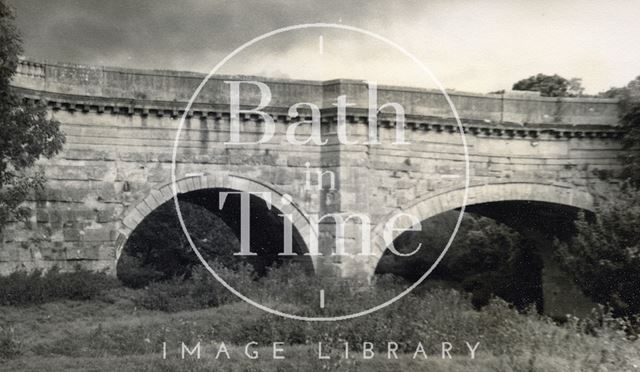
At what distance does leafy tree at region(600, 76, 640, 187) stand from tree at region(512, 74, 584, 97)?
6845 millimetres

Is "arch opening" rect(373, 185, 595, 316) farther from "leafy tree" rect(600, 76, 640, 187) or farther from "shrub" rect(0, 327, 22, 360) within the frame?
"shrub" rect(0, 327, 22, 360)

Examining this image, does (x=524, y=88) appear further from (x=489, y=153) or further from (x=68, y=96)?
(x=68, y=96)

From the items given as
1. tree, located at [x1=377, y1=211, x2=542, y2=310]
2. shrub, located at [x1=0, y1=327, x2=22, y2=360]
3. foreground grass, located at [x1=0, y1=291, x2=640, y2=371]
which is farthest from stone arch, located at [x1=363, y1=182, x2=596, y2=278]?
shrub, located at [x1=0, y1=327, x2=22, y2=360]

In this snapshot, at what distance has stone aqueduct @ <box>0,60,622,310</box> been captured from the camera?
58.5 ft

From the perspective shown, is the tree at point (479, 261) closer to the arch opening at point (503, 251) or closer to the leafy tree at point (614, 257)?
the arch opening at point (503, 251)

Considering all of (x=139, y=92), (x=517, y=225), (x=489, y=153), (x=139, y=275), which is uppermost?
(x=139, y=92)

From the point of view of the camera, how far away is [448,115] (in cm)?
2069

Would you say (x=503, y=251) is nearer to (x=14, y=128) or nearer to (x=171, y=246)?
(x=171, y=246)

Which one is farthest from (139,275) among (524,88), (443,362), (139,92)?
(443,362)

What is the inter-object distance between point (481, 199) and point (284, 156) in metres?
5.13

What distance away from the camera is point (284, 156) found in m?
19.5

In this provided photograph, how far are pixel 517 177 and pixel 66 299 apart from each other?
11.3m

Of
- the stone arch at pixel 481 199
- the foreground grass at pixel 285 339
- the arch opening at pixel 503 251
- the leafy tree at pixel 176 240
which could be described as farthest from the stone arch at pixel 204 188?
the leafy tree at pixel 176 240

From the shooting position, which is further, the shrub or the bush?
the bush
